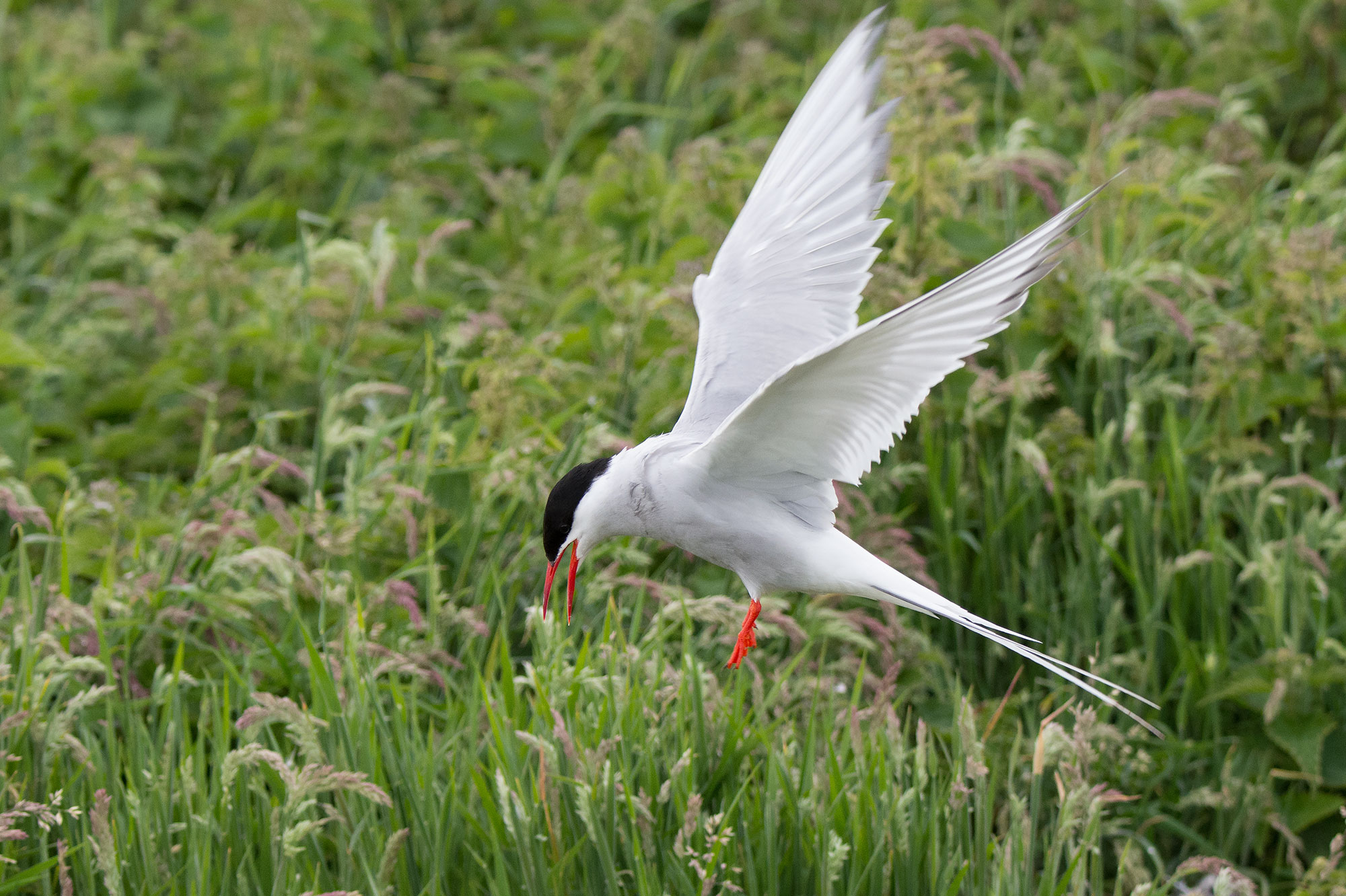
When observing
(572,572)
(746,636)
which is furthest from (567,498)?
(746,636)

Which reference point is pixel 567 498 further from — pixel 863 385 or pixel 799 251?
pixel 799 251

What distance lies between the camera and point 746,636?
2893 mm

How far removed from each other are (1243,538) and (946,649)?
3.10ft

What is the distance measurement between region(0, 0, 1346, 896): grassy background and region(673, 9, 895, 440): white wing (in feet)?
1.48

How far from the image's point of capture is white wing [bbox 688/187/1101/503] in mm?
2146

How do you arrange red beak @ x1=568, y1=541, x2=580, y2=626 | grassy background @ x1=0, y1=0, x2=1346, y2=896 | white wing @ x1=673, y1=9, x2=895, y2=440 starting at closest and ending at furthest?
1. grassy background @ x1=0, y1=0, x2=1346, y2=896
2. red beak @ x1=568, y1=541, x2=580, y2=626
3. white wing @ x1=673, y1=9, x2=895, y2=440

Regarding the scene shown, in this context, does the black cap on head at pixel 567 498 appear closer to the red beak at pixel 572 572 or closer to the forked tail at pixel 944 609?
the red beak at pixel 572 572

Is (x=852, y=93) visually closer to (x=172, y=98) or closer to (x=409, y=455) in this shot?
(x=409, y=455)

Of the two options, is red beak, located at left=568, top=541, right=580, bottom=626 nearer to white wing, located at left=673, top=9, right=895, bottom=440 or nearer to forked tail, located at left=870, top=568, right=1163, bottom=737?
white wing, located at left=673, top=9, right=895, bottom=440

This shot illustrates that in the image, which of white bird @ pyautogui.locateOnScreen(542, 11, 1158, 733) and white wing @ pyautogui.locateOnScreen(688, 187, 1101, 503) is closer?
white wing @ pyautogui.locateOnScreen(688, 187, 1101, 503)

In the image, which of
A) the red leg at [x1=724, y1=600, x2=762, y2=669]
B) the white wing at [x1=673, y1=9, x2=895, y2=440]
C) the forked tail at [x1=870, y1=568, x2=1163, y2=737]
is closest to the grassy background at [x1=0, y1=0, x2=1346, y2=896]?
the red leg at [x1=724, y1=600, x2=762, y2=669]

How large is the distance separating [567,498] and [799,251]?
97 cm

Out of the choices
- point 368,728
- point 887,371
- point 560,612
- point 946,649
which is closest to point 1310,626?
point 946,649

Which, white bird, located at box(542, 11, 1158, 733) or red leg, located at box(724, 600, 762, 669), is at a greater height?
white bird, located at box(542, 11, 1158, 733)
